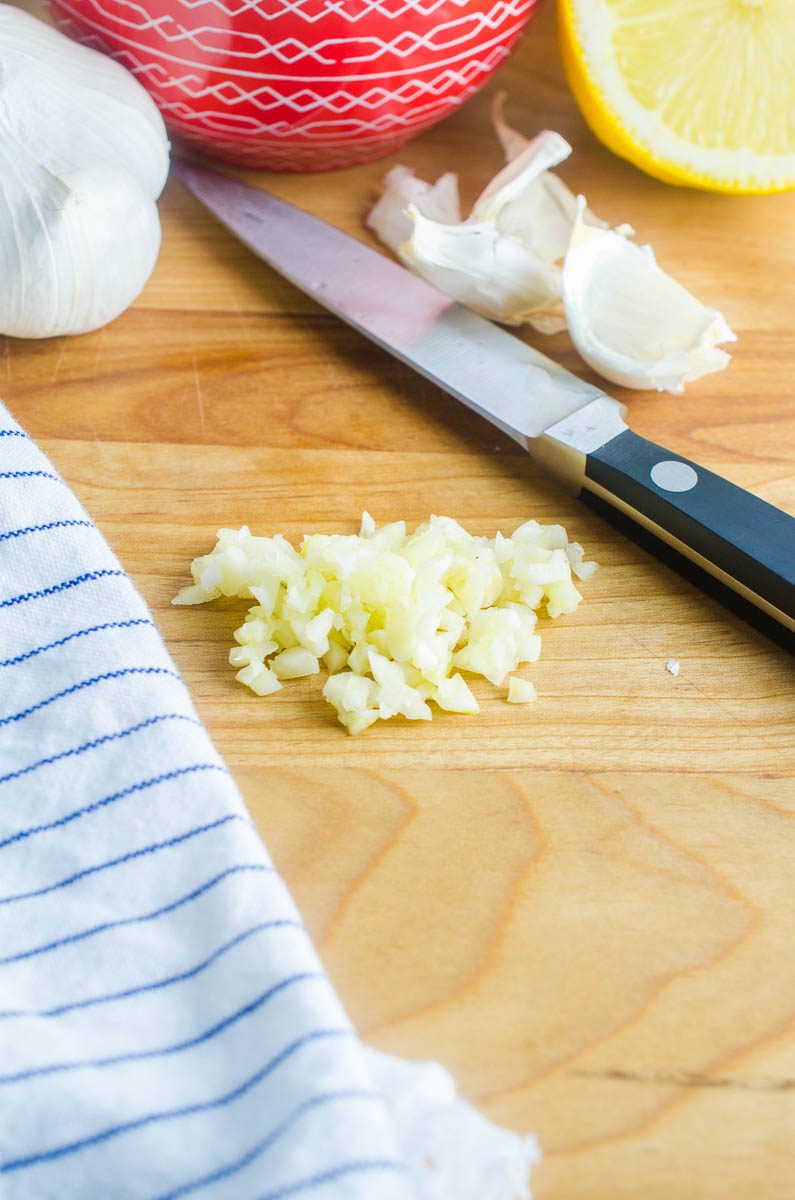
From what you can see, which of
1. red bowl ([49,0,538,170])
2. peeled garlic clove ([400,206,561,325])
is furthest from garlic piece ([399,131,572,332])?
red bowl ([49,0,538,170])

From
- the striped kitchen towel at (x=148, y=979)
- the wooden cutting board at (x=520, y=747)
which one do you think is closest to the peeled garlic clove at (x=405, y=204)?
the wooden cutting board at (x=520, y=747)

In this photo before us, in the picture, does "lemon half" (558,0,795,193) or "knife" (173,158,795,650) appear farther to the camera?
"lemon half" (558,0,795,193)

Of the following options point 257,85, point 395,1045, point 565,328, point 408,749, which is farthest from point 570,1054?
point 257,85

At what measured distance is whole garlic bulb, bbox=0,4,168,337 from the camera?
2.95 ft

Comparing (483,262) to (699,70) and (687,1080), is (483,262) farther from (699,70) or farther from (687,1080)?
(687,1080)

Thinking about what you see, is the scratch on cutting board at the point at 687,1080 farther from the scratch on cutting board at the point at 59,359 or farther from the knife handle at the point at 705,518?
the scratch on cutting board at the point at 59,359

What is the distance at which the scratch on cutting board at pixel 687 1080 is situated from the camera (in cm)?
65

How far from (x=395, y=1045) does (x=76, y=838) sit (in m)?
0.22

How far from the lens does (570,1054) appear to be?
664mm

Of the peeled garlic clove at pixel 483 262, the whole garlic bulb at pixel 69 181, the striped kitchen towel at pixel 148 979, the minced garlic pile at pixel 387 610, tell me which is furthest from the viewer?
the peeled garlic clove at pixel 483 262

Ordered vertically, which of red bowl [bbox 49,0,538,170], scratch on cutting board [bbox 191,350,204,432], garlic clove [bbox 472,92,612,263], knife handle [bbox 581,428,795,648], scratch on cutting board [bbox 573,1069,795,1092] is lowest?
scratch on cutting board [bbox 573,1069,795,1092]

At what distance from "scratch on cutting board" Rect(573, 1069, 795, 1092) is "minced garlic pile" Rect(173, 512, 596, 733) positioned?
249mm

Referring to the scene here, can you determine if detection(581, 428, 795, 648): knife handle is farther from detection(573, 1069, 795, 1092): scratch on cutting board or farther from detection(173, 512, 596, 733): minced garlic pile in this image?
detection(573, 1069, 795, 1092): scratch on cutting board

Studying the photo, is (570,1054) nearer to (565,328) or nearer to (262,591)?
(262,591)
